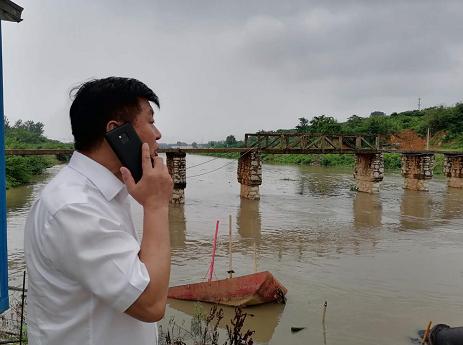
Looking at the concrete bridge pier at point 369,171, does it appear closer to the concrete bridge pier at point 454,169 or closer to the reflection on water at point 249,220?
the concrete bridge pier at point 454,169

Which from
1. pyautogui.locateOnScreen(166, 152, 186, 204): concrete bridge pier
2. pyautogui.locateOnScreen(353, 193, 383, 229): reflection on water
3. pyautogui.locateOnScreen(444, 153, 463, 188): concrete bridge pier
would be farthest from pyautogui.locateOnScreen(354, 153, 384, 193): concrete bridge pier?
pyautogui.locateOnScreen(166, 152, 186, 204): concrete bridge pier

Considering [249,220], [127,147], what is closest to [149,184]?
[127,147]

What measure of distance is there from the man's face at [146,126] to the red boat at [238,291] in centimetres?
630

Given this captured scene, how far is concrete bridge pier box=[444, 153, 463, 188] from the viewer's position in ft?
88.4

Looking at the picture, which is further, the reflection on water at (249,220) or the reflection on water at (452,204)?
the reflection on water at (452,204)

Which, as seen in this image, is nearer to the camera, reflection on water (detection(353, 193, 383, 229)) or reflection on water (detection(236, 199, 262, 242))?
reflection on water (detection(236, 199, 262, 242))

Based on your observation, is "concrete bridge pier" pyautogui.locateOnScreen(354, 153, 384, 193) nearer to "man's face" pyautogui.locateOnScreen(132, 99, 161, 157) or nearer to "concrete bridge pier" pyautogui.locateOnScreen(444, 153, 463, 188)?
"concrete bridge pier" pyautogui.locateOnScreen(444, 153, 463, 188)

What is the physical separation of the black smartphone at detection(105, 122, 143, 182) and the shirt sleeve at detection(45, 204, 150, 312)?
0.62ft

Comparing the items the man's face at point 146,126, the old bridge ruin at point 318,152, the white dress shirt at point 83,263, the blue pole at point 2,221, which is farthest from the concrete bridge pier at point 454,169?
the white dress shirt at point 83,263

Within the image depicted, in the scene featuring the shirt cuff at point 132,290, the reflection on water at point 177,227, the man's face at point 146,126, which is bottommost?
the reflection on water at point 177,227

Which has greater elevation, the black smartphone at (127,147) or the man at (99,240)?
the black smartphone at (127,147)

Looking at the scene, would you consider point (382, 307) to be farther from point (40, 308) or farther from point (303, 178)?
point (303, 178)

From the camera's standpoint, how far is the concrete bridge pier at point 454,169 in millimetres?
26938

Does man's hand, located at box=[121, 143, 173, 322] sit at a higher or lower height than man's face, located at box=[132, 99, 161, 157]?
lower
